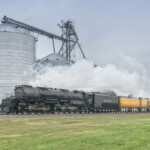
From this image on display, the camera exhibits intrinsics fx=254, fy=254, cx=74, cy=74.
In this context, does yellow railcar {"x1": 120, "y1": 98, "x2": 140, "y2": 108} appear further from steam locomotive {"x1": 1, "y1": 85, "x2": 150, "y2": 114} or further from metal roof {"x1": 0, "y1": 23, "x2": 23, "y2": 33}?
metal roof {"x1": 0, "y1": 23, "x2": 23, "y2": 33}

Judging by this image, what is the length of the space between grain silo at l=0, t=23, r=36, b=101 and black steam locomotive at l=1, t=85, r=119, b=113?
112ft

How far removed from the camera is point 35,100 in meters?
35.4

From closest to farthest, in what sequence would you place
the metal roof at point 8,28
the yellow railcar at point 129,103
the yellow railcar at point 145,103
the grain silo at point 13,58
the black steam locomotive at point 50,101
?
the black steam locomotive at point 50,101 < the yellow railcar at point 129,103 < the yellow railcar at point 145,103 < the grain silo at point 13,58 < the metal roof at point 8,28

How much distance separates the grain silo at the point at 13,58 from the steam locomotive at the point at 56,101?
33.0 m

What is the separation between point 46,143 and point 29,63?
7128 cm

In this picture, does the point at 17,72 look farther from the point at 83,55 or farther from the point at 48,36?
the point at 83,55

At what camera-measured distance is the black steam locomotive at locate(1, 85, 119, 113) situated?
34.5 metres

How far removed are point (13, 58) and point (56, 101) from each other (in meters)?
41.7

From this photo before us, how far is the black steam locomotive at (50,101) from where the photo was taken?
34.5 metres

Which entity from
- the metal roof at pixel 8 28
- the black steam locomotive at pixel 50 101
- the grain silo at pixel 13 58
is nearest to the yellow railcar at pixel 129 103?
the black steam locomotive at pixel 50 101

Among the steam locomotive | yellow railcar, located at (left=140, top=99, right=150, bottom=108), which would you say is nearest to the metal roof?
the steam locomotive

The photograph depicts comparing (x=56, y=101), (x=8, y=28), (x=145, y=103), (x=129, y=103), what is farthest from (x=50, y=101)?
(x=8, y=28)

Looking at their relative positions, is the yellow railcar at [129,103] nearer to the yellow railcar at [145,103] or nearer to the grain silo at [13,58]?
the yellow railcar at [145,103]

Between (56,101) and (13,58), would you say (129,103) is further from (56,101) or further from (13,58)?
(13,58)
